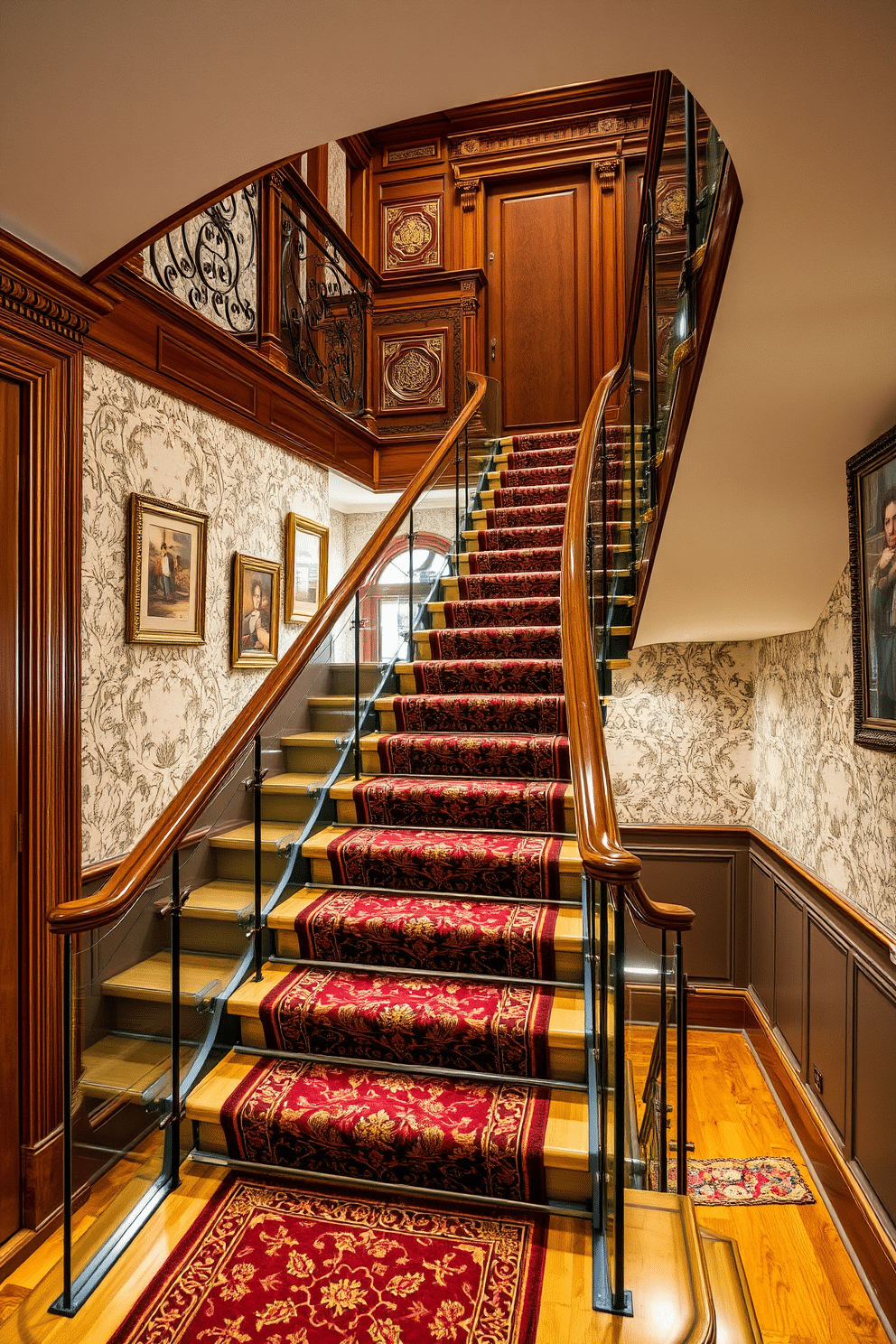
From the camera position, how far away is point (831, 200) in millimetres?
1639

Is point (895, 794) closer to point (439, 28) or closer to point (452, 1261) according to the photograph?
point (452, 1261)

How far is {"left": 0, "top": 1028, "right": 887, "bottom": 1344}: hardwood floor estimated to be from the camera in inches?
57.4

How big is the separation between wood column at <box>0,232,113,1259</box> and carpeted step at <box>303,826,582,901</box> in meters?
0.81

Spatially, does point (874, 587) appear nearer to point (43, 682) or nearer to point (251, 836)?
point (251, 836)

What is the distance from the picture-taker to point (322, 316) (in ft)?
16.5

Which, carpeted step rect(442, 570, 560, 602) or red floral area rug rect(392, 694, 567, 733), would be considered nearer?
red floral area rug rect(392, 694, 567, 733)

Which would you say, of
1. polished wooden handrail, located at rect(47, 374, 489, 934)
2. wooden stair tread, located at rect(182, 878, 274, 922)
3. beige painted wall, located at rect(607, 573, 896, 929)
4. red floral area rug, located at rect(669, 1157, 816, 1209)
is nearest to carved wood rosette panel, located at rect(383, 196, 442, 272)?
beige painted wall, located at rect(607, 573, 896, 929)

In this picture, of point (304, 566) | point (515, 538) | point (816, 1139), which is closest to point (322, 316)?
point (304, 566)

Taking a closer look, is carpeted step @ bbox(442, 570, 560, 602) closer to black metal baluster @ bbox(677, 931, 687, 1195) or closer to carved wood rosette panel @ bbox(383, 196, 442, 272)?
black metal baluster @ bbox(677, 931, 687, 1195)

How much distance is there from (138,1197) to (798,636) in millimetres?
3898

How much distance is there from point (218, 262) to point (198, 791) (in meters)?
2.89

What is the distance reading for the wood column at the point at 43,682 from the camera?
7.54 feet

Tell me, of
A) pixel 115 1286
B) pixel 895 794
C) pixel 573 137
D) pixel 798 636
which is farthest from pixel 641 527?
pixel 573 137

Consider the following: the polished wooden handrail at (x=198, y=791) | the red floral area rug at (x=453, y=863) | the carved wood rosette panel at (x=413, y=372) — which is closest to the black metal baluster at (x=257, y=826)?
the polished wooden handrail at (x=198, y=791)
